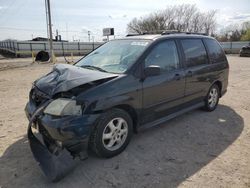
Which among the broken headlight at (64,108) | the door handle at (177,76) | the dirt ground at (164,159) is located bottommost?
the dirt ground at (164,159)

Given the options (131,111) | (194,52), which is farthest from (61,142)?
(194,52)

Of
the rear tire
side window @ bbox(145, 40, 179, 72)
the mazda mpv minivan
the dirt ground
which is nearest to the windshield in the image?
the mazda mpv minivan

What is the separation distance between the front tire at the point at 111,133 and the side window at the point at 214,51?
2845 mm

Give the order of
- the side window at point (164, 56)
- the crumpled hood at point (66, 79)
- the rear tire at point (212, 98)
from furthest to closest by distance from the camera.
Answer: the rear tire at point (212, 98) → the side window at point (164, 56) → the crumpled hood at point (66, 79)

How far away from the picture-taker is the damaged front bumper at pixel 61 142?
2.93m

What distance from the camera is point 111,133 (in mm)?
3404

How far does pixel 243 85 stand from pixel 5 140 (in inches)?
314

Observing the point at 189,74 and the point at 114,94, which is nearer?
the point at 114,94

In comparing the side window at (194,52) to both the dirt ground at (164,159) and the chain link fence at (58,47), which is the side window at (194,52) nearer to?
the dirt ground at (164,159)

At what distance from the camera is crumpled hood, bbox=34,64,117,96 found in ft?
10.4

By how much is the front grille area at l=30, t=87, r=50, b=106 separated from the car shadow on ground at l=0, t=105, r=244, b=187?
769 mm

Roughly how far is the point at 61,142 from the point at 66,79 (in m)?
0.86

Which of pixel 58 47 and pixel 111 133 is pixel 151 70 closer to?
pixel 111 133

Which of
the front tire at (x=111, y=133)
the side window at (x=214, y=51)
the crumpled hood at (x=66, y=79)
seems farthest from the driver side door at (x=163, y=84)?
the side window at (x=214, y=51)
